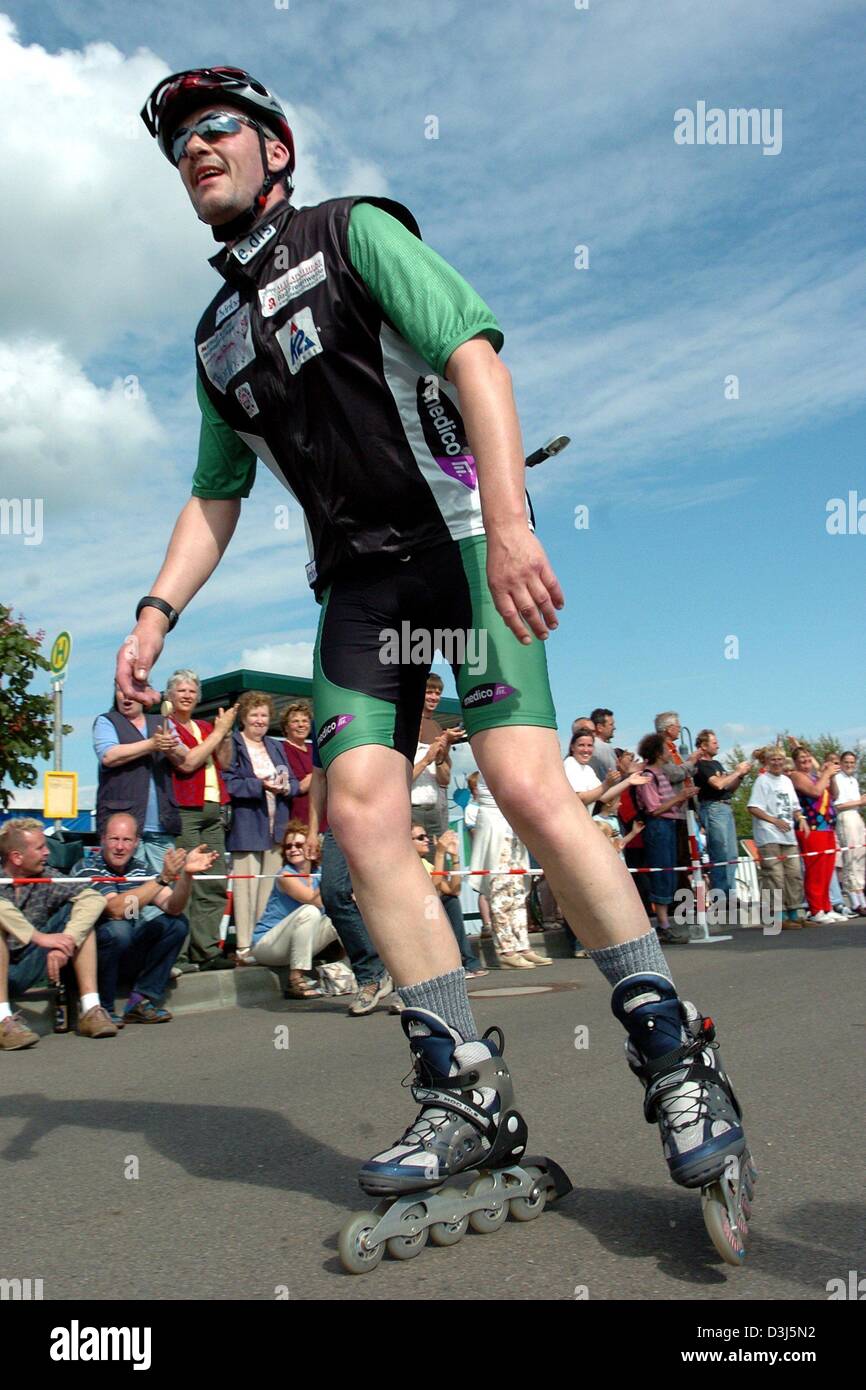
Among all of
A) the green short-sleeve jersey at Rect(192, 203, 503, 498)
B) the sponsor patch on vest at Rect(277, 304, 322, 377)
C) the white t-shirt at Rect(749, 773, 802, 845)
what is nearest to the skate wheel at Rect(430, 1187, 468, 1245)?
the green short-sleeve jersey at Rect(192, 203, 503, 498)

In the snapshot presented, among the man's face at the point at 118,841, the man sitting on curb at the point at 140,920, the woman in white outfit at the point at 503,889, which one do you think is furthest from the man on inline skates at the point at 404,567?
the woman in white outfit at the point at 503,889

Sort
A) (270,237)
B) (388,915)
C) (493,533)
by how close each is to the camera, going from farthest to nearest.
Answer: (270,237) < (388,915) < (493,533)

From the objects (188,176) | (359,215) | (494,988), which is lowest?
(494,988)

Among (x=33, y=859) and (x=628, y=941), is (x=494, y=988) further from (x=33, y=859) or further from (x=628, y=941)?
(x=628, y=941)

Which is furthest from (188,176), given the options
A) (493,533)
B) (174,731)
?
(174,731)

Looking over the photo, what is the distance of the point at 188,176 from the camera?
2.88m

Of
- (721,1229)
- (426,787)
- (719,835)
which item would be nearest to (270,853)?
(426,787)

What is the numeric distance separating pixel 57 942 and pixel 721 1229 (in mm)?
5069

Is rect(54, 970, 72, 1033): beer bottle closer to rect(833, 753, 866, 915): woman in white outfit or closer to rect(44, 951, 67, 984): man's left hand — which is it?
rect(44, 951, 67, 984): man's left hand

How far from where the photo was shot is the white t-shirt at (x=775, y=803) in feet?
42.7

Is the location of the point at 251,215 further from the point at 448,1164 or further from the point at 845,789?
the point at 845,789

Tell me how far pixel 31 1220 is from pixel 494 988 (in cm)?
577

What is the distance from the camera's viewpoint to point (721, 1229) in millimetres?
2113

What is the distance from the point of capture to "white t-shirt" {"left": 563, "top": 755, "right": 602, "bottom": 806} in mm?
10758
